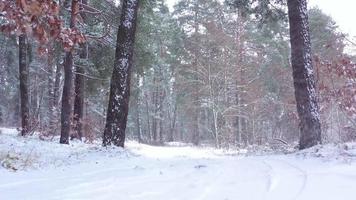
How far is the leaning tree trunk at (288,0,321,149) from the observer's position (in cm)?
1031

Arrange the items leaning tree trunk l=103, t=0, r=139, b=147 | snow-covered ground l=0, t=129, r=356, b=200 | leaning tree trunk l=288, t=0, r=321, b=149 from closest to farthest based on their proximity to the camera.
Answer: snow-covered ground l=0, t=129, r=356, b=200 < leaning tree trunk l=288, t=0, r=321, b=149 < leaning tree trunk l=103, t=0, r=139, b=147

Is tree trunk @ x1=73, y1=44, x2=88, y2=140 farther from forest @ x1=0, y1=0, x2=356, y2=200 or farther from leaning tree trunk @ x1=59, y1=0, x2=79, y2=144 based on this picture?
leaning tree trunk @ x1=59, y1=0, x2=79, y2=144

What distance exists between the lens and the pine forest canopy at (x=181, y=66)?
10414 millimetres

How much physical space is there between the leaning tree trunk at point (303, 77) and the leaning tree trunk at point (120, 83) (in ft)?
13.8

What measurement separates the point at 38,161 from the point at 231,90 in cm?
2355

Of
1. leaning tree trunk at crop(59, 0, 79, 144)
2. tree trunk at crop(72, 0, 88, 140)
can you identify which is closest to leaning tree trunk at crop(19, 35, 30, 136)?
tree trunk at crop(72, 0, 88, 140)

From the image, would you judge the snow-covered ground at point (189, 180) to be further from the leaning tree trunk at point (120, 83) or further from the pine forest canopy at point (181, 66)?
the leaning tree trunk at point (120, 83)

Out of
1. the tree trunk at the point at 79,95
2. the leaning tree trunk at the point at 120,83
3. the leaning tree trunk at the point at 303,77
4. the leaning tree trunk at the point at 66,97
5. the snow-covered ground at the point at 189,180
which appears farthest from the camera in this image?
the tree trunk at the point at 79,95

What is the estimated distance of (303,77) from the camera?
10.4 m

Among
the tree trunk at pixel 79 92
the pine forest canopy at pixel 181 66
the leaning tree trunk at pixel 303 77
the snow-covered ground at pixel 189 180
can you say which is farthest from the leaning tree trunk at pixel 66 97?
the leaning tree trunk at pixel 303 77

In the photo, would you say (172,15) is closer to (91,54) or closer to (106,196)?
(91,54)

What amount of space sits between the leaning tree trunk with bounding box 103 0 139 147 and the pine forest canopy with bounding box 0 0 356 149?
3 cm

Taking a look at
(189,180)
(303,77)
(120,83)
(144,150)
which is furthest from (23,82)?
(189,180)

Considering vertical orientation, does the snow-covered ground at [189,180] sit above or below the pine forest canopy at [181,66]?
below
